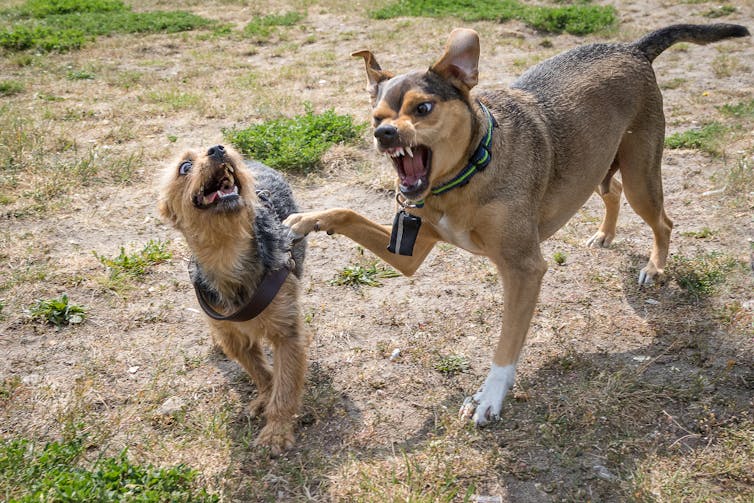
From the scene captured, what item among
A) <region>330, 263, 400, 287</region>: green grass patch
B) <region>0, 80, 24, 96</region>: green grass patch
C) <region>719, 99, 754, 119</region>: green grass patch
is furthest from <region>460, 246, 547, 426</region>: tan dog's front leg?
<region>0, 80, 24, 96</region>: green grass patch

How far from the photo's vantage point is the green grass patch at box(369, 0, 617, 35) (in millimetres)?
10992

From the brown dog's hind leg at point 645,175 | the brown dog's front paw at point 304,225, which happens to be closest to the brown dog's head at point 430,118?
the brown dog's front paw at point 304,225

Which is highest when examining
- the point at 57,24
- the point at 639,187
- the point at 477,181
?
the point at 477,181

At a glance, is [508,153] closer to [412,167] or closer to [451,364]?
[412,167]

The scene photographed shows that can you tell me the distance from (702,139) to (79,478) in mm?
6189

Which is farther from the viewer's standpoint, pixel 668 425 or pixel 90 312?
pixel 90 312

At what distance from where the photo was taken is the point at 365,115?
25.5 ft

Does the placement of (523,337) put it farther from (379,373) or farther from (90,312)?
(90,312)

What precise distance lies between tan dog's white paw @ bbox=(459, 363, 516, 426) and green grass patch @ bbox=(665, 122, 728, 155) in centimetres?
413

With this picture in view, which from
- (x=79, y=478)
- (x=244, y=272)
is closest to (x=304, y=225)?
(x=244, y=272)

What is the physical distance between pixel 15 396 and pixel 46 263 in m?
1.53

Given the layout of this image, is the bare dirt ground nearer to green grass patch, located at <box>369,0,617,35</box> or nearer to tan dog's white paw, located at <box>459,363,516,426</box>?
tan dog's white paw, located at <box>459,363,516,426</box>

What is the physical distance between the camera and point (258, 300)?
11.2ft

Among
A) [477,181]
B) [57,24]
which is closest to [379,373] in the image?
[477,181]
